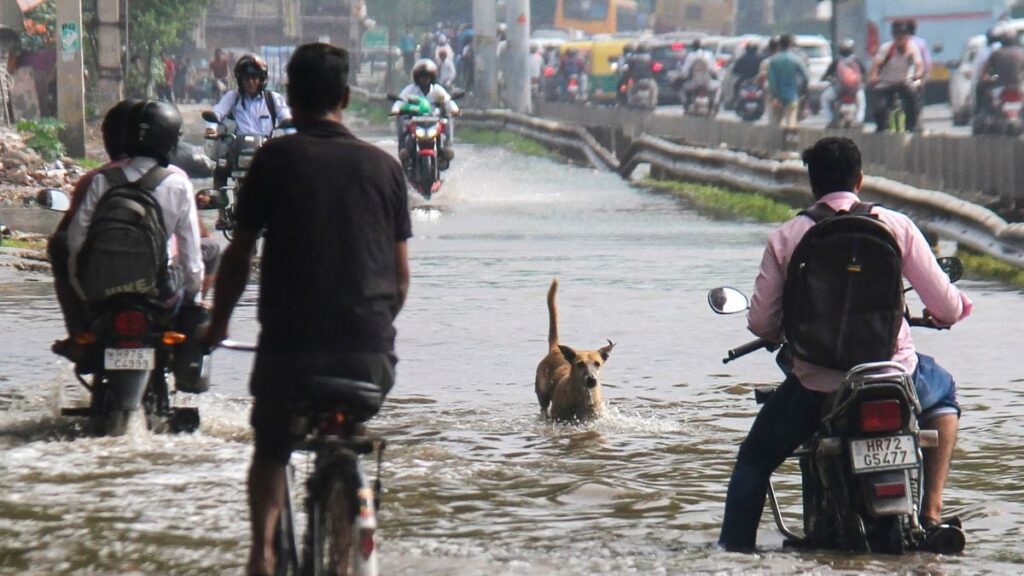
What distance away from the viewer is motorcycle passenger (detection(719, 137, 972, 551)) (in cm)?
613

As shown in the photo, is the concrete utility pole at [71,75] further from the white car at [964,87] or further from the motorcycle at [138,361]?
the motorcycle at [138,361]

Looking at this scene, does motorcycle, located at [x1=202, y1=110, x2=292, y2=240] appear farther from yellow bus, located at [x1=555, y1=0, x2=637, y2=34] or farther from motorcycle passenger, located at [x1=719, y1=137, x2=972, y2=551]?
yellow bus, located at [x1=555, y1=0, x2=637, y2=34]

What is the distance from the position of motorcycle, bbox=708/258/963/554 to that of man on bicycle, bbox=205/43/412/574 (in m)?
1.46

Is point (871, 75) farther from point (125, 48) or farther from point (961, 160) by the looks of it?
point (125, 48)

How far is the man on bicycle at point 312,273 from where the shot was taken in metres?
5.02

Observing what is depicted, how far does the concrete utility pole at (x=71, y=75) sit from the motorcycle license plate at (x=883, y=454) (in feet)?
69.6

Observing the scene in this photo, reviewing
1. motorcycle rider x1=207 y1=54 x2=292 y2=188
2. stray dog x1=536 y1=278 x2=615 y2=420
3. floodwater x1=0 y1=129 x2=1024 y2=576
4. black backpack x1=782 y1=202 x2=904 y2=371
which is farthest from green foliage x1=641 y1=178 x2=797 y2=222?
black backpack x1=782 y1=202 x2=904 y2=371

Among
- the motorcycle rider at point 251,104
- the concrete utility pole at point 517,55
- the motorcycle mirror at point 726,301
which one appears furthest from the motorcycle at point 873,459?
the concrete utility pole at point 517,55

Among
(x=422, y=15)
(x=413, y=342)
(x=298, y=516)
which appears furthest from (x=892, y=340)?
(x=422, y=15)

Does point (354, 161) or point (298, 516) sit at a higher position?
point (354, 161)

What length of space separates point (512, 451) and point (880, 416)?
318 cm

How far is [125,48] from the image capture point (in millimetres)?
34594

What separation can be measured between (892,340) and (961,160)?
13714 millimetres

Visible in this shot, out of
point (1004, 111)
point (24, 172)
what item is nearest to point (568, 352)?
point (24, 172)
